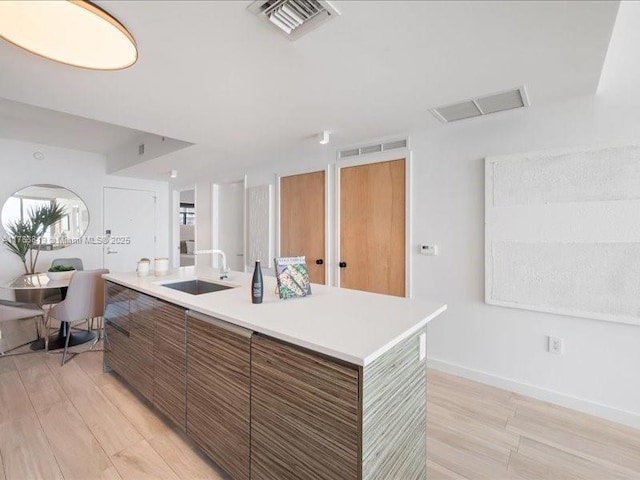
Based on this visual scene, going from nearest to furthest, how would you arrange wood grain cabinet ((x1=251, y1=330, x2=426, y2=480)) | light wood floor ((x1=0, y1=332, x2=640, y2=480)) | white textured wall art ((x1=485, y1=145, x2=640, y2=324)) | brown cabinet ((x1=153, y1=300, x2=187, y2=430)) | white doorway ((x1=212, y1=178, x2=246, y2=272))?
1. wood grain cabinet ((x1=251, y1=330, x2=426, y2=480))
2. light wood floor ((x1=0, y1=332, x2=640, y2=480))
3. brown cabinet ((x1=153, y1=300, x2=187, y2=430))
4. white textured wall art ((x1=485, y1=145, x2=640, y2=324))
5. white doorway ((x1=212, y1=178, x2=246, y2=272))

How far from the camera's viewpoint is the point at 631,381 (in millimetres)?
2021

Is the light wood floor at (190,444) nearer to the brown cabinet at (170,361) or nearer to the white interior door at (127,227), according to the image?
the brown cabinet at (170,361)

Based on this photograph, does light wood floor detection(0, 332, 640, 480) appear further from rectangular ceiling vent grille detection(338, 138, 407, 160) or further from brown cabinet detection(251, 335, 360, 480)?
rectangular ceiling vent grille detection(338, 138, 407, 160)

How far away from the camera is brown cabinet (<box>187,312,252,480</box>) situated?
1389mm

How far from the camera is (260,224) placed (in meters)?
4.36

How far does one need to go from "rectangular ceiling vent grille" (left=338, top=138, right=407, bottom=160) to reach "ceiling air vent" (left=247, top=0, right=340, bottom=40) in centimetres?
179

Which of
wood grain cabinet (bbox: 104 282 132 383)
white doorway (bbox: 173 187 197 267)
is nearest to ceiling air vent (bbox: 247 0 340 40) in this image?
wood grain cabinet (bbox: 104 282 132 383)

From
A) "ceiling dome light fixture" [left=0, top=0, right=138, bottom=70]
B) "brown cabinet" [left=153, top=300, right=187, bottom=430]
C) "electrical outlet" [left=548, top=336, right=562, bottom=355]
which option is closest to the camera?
"ceiling dome light fixture" [left=0, top=0, right=138, bottom=70]

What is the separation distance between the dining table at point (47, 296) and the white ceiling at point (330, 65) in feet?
6.07

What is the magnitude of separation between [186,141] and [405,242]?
2.63 meters

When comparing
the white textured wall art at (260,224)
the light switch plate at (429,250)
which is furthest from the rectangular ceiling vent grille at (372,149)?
the white textured wall art at (260,224)

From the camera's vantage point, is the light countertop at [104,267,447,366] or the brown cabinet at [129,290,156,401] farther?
the brown cabinet at [129,290,156,401]

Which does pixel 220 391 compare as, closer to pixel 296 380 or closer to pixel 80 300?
pixel 296 380

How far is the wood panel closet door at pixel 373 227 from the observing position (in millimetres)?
3025
